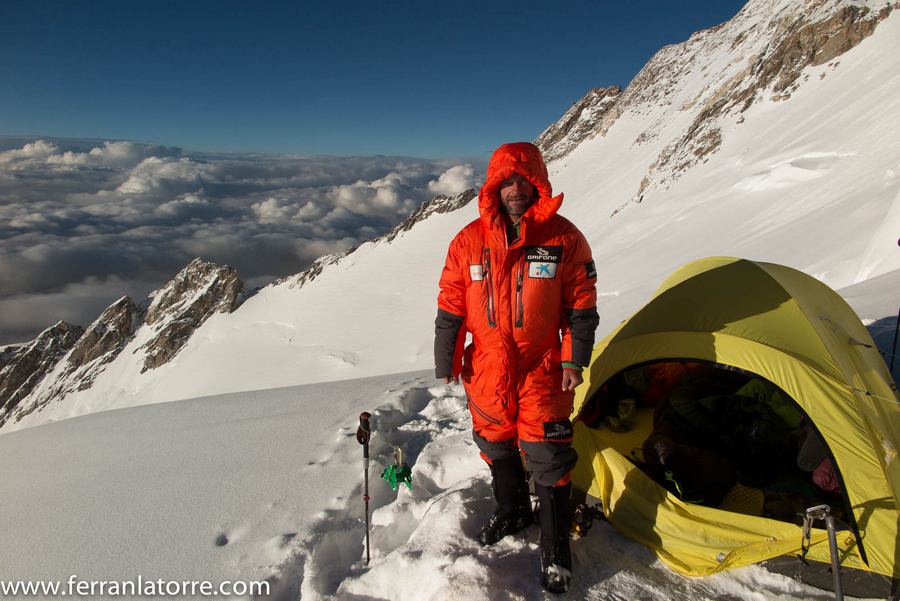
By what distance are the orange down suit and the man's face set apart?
0.14ft

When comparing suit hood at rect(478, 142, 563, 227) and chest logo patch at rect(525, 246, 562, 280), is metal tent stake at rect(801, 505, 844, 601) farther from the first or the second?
suit hood at rect(478, 142, 563, 227)

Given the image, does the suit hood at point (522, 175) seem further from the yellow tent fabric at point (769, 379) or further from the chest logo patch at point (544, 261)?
the yellow tent fabric at point (769, 379)

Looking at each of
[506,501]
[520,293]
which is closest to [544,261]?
[520,293]

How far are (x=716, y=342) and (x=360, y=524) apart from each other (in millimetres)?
2906

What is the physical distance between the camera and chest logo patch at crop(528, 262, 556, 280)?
104 inches

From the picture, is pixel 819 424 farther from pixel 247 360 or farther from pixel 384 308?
pixel 247 360

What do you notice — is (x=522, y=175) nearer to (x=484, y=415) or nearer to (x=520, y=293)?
(x=520, y=293)

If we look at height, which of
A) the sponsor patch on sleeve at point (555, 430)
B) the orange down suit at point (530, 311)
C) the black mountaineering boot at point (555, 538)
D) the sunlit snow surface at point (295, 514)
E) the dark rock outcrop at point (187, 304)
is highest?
the orange down suit at point (530, 311)

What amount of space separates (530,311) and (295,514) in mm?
2502

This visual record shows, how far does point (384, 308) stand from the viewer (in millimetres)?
38969

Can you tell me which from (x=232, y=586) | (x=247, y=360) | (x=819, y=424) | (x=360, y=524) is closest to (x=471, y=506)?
(x=360, y=524)

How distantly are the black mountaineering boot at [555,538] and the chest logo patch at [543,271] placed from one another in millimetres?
1217

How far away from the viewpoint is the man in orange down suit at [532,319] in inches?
105

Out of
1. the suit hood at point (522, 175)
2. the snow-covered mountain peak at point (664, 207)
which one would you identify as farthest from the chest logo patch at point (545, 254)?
the snow-covered mountain peak at point (664, 207)
